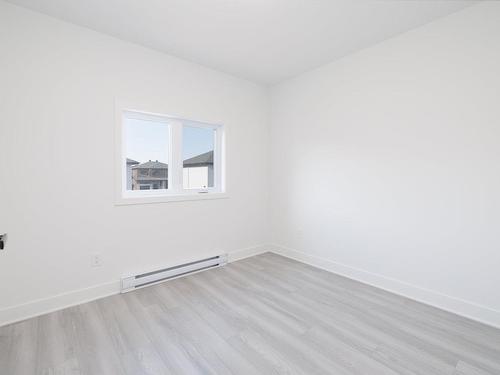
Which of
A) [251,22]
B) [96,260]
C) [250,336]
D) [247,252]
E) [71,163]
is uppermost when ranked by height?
[251,22]

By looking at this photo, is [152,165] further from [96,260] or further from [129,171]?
[96,260]

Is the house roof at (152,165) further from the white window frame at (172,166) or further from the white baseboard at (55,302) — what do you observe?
the white baseboard at (55,302)

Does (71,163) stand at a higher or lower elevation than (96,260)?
higher

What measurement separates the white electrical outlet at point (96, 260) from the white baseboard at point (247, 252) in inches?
63.7

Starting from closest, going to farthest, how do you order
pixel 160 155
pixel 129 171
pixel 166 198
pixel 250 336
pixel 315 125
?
pixel 250 336 < pixel 129 171 < pixel 166 198 < pixel 160 155 < pixel 315 125

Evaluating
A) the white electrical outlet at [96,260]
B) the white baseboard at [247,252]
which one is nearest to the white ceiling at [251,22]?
the white electrical outlet at [96,260]

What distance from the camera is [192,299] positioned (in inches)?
A: 95.2

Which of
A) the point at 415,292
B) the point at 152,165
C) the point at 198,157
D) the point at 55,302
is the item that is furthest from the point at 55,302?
the point at 415,292

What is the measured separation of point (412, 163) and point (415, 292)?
1288 mm

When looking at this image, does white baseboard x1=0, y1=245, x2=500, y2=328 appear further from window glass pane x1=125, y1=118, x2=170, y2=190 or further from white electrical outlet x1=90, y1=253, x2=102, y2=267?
window glass pane x1=125, y1=118, x2=170, y2=190

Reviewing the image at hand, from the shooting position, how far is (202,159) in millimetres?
3414

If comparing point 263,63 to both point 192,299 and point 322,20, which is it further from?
point 192,299

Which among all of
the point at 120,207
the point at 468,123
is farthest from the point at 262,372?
the point at 468,123

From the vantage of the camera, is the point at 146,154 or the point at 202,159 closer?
the point at 146,154
